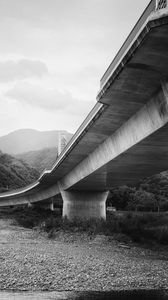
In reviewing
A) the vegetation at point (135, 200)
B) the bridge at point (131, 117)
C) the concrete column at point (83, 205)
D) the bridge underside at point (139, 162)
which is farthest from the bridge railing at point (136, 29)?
the vegetation at point (135, 200)

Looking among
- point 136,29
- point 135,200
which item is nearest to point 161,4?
point 136,29

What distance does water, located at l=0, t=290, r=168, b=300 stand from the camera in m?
9.20

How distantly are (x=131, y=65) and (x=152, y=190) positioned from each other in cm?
9883

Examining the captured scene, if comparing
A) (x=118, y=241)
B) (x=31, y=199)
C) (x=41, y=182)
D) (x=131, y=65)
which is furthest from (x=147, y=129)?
(x=31, y=199)

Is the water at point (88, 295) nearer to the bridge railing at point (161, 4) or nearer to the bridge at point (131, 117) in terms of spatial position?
the bridge at point (131, 117)

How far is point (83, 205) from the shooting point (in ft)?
123

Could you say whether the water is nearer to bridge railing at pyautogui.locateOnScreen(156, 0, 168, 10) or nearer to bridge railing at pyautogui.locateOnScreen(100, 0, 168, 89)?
bridge railing at pyautogui.locateOnScreen(100, 0, 168, 89)

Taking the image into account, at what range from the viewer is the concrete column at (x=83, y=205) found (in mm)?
37125

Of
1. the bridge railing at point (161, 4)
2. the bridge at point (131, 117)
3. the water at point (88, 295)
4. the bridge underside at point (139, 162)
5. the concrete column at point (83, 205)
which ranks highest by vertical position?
the bridge railing at point (161, 4)

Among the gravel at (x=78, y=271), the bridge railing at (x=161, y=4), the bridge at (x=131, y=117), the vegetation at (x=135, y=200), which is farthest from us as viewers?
the vegetation at (x=135, y=200)

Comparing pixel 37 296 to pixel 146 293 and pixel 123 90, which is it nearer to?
pixel 146 293

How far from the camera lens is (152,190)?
348 feet

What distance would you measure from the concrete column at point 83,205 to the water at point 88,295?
2673 cm

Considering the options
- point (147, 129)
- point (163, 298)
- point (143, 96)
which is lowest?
point (163, 298)
